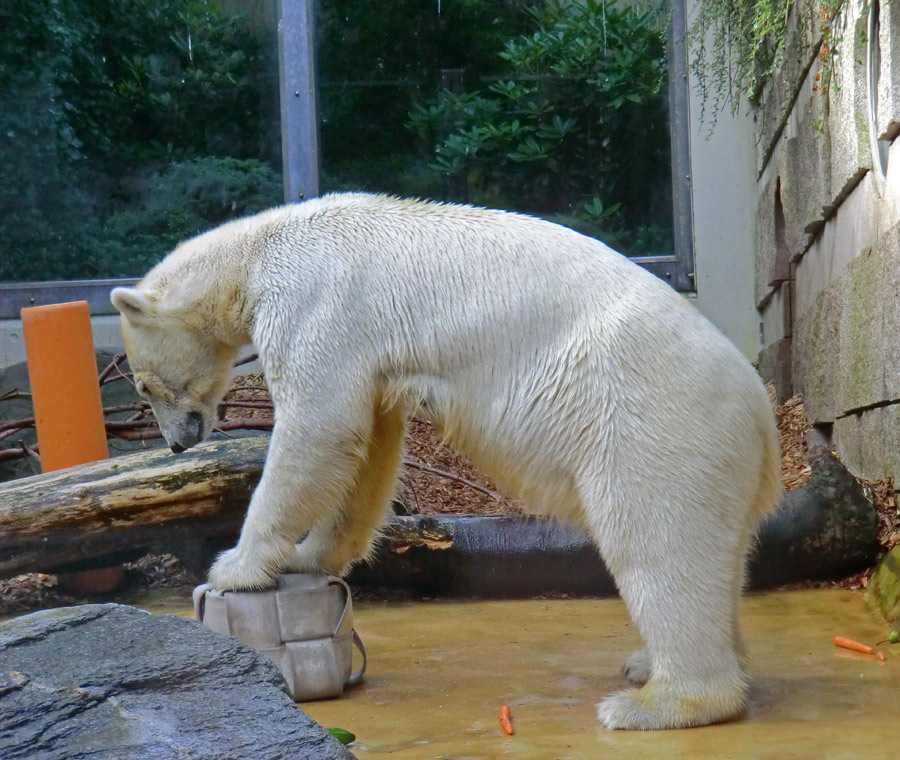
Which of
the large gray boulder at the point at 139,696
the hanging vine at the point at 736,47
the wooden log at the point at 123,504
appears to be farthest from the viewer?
the hanging vine at the point at 736,47

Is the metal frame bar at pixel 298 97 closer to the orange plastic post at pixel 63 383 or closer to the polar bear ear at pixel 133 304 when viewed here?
the orange plastic post at pixel 63 383

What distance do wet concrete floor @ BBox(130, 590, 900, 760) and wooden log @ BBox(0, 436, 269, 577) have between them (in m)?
0.48

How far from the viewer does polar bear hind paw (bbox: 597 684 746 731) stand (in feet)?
9.34

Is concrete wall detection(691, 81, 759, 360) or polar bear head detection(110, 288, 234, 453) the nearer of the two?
polar bear head detection(110, 288, 234, 453)

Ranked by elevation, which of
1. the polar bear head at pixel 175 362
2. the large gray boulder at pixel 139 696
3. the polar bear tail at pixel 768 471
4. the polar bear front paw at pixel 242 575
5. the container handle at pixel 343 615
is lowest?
the container handle at pixel 343 615

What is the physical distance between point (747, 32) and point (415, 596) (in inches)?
168

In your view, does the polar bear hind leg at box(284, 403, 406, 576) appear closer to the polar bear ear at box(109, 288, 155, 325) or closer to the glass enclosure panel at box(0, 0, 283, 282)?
the polar bear ear at box(109, 288, 155, 325)

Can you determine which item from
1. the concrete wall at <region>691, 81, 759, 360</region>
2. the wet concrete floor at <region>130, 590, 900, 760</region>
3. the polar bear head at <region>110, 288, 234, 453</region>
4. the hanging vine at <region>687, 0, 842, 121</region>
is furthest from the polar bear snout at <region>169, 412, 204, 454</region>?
the concrete wall at <region>691, 81, 759, 360</region>

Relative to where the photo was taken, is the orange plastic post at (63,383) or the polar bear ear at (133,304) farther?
the orange plastic post at (63,383)

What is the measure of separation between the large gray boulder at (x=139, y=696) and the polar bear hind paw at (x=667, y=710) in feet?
3.62

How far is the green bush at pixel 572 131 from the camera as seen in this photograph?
782 cm

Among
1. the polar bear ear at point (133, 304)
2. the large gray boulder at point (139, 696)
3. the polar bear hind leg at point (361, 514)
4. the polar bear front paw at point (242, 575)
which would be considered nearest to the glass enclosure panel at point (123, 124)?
the polar bear ear at point (133, 304)

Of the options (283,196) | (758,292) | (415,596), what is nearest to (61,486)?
(415,596)

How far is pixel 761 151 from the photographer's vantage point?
25.1 ft
